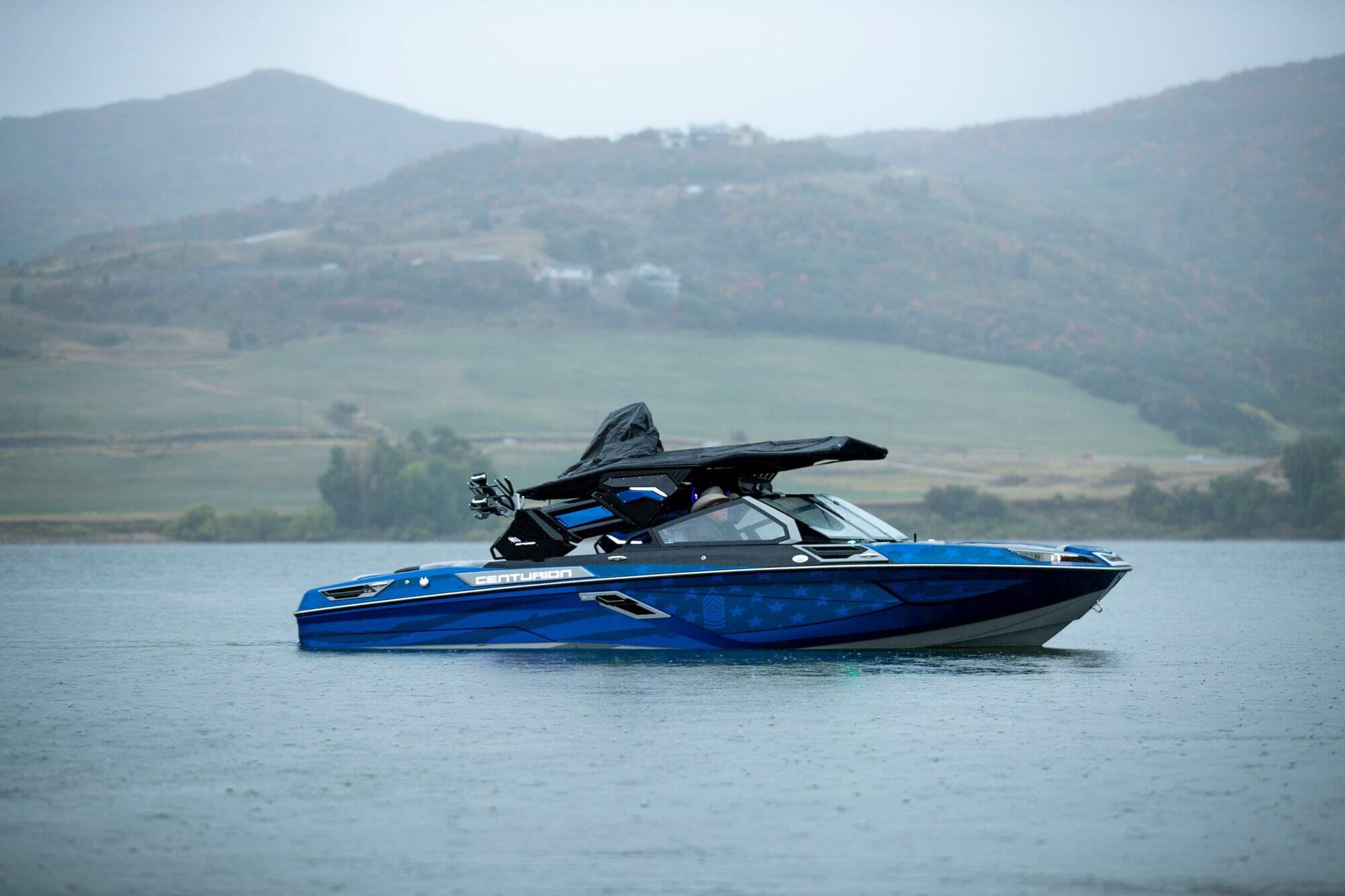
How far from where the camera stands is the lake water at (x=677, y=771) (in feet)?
28.9

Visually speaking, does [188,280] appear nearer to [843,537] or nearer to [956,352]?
[956,352]

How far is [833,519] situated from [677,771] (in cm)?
789

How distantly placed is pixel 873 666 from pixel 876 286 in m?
159

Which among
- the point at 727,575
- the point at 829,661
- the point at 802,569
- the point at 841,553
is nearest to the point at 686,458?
the point at 727,575

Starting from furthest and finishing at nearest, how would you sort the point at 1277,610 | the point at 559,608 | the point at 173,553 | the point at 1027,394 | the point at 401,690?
the point at 1027,394, the point at 173,553, the point at 1277,610, the point at 559,608, the point at 401,690

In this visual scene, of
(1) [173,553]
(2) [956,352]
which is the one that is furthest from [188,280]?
(1) [173,553]

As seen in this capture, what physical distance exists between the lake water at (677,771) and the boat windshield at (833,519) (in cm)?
134

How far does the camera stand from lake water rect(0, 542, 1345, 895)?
8.80 m

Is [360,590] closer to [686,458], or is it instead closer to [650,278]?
[686,458]

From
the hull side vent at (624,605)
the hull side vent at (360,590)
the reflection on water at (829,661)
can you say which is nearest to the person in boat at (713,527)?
the hull side vent at (624,605)

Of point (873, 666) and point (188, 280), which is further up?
point (188, 280)

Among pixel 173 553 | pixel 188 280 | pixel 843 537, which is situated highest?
pixel 188 280

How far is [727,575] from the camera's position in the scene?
727 inches

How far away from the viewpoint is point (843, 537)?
18.9 meters
